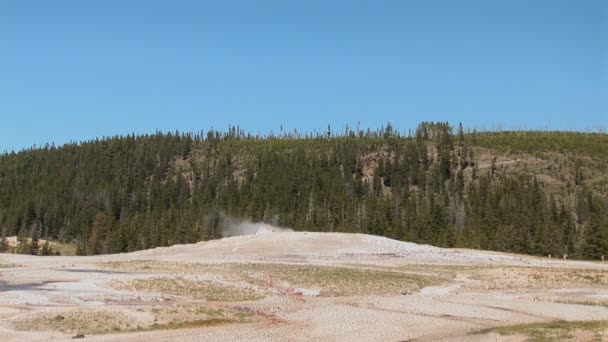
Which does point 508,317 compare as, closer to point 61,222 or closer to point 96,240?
point 96,240

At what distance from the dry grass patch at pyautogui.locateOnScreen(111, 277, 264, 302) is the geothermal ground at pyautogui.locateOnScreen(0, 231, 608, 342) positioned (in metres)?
0.07

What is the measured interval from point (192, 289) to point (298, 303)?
797cm

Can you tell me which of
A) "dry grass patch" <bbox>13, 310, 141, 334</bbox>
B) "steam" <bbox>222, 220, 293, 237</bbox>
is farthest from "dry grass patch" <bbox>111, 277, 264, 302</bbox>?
"steam" <bbox>222, 220, 293, 237</bbox>

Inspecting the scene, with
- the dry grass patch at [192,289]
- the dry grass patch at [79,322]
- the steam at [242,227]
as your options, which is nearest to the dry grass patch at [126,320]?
the dry grass patch at [79,322]

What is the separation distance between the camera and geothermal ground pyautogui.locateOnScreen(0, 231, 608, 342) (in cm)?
2558

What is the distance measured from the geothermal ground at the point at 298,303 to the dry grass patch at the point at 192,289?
0.23ft

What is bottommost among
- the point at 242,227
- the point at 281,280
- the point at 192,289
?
the point at 192,289

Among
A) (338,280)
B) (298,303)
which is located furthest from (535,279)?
(298,303)

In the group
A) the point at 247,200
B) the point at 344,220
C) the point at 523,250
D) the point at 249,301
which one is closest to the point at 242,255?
the point at 249,301

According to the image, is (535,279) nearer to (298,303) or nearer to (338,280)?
(338,280)

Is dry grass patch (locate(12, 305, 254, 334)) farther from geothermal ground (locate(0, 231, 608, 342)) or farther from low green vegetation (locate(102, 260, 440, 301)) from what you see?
low green vegetation (locate(102, 260, 440, 301))

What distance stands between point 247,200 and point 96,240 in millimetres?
47061

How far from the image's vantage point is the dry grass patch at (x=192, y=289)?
3725cm

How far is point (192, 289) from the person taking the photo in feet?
129
